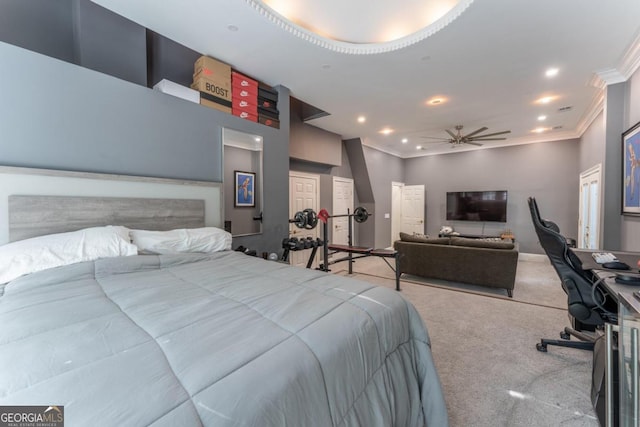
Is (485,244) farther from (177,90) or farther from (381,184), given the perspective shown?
(177,90)

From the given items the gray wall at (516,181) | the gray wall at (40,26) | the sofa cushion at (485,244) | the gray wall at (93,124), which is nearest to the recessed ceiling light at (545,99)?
the sofa cushion at (485,244)

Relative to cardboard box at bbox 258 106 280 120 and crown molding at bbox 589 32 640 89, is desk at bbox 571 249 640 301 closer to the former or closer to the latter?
crown molding at bbox 589 32 640 89

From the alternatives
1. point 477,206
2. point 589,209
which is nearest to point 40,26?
point 589,209

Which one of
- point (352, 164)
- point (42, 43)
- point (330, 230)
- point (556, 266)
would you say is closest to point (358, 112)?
point (352, 164)

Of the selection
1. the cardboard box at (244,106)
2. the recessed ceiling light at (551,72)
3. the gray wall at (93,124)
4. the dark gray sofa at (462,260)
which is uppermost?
the recessed ceiling light at (551,72)

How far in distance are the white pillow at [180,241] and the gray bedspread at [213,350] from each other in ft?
1.44

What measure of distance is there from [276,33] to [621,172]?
4.49m

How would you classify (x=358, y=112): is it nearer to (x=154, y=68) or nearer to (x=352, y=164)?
(x=352, y=164)

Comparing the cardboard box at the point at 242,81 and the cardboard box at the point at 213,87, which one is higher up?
the cardboard box at the point at 242,81

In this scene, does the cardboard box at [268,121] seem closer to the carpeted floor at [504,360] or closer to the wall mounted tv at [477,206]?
the carpeted floor at [504,360]

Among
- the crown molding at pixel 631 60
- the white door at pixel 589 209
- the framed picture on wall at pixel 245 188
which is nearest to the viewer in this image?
the crown molding at pixel 631 60

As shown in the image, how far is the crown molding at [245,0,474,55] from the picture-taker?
2242mm

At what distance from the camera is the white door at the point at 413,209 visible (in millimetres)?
7949

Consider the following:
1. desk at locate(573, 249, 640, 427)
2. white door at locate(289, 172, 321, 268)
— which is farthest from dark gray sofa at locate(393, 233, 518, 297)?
desk at locate(573, 249, 640, 427)
